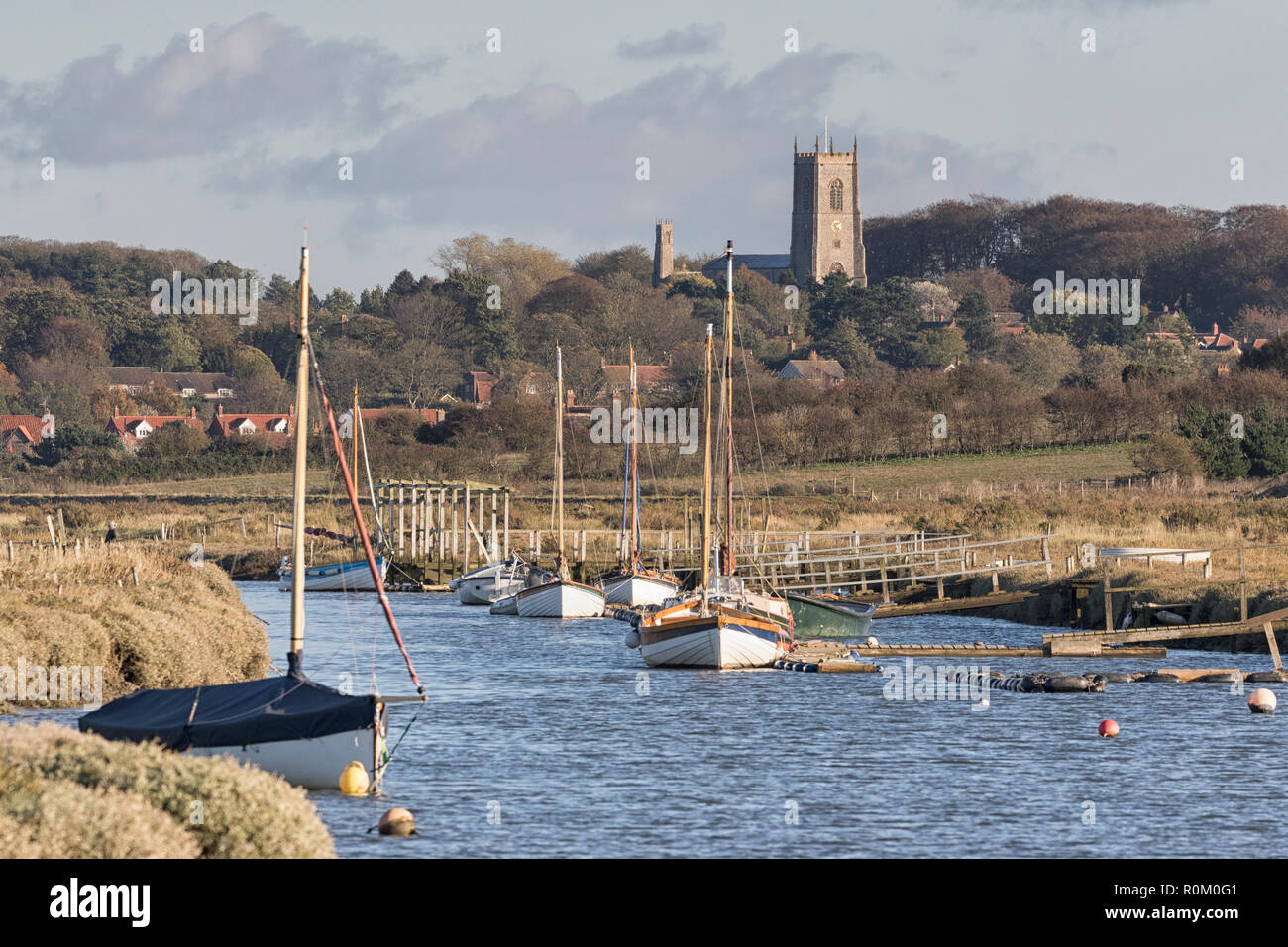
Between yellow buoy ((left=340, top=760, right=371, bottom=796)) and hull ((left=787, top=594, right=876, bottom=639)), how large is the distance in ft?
91.3

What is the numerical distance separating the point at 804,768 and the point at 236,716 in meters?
9.11

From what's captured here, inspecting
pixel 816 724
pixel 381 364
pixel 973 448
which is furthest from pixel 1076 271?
pixel 816 724

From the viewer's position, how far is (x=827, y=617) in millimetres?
50875

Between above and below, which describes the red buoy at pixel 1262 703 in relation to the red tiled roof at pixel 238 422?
below

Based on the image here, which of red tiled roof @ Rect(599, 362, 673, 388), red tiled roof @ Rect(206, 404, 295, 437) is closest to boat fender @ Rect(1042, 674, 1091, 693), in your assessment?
red tiled roof @ Rect(599, 362, 673, 388)

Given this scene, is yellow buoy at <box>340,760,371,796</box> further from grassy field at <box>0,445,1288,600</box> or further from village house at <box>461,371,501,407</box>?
village house at <box>461,371,501,407</box>

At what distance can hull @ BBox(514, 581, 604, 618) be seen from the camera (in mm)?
59062

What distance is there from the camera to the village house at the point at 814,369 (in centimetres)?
15412

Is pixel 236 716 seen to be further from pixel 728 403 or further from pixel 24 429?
pixel 24 429

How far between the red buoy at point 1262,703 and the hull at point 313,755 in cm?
1740

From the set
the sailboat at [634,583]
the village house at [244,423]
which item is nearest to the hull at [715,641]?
the sailboat at [634,583]

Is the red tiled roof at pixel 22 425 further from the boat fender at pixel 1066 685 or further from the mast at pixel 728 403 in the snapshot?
the boat fender at pixel 1066 685

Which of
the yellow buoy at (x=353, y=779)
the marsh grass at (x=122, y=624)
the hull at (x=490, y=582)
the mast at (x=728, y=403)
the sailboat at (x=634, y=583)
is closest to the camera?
the yellow buoy at (x=353, y=779)
